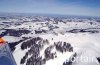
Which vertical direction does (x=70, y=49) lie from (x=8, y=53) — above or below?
below

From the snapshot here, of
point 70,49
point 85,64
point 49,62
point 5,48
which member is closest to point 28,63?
point 49,62

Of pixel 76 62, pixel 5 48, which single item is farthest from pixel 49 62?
pixel 5 48

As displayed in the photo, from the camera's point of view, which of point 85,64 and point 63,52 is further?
point 63,52

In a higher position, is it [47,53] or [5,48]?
[5,48]

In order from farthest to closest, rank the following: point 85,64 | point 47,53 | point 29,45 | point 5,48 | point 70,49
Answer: point 29,45 → point 70,49 → point 47,53 → point 85,64 → point 5,48

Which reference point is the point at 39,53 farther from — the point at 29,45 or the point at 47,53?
the point at 29,45

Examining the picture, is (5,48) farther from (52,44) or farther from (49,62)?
(52,44)

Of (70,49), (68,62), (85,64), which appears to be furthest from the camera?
(70,49)

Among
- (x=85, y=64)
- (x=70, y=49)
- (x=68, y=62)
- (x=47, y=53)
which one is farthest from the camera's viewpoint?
(x=70, y=49)

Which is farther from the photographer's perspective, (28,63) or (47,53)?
(47,53)
